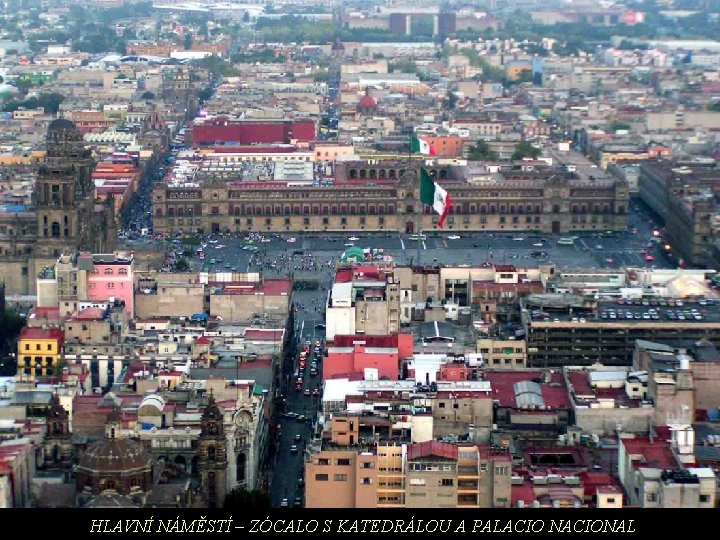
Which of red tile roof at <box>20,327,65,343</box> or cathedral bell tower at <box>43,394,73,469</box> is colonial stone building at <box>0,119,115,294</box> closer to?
red tile roof at <box>20,327,65,343</box>

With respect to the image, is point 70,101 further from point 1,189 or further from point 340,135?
point 1,189

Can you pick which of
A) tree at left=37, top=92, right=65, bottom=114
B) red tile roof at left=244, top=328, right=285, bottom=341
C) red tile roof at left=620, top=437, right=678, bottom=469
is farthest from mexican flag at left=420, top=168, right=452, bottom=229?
tree at left=37, top=92, right=65, bottom=114

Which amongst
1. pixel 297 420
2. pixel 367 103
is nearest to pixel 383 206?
pixel 367 103

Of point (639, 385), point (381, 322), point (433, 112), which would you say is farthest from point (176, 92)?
point (639, 385)

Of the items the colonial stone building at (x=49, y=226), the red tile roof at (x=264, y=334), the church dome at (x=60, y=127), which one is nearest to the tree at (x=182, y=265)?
the colonial stone building at (x=49, y=226)

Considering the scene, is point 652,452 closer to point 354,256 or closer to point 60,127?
point 354,256

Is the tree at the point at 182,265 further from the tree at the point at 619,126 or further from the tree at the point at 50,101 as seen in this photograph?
the tree at the point at 50,101
